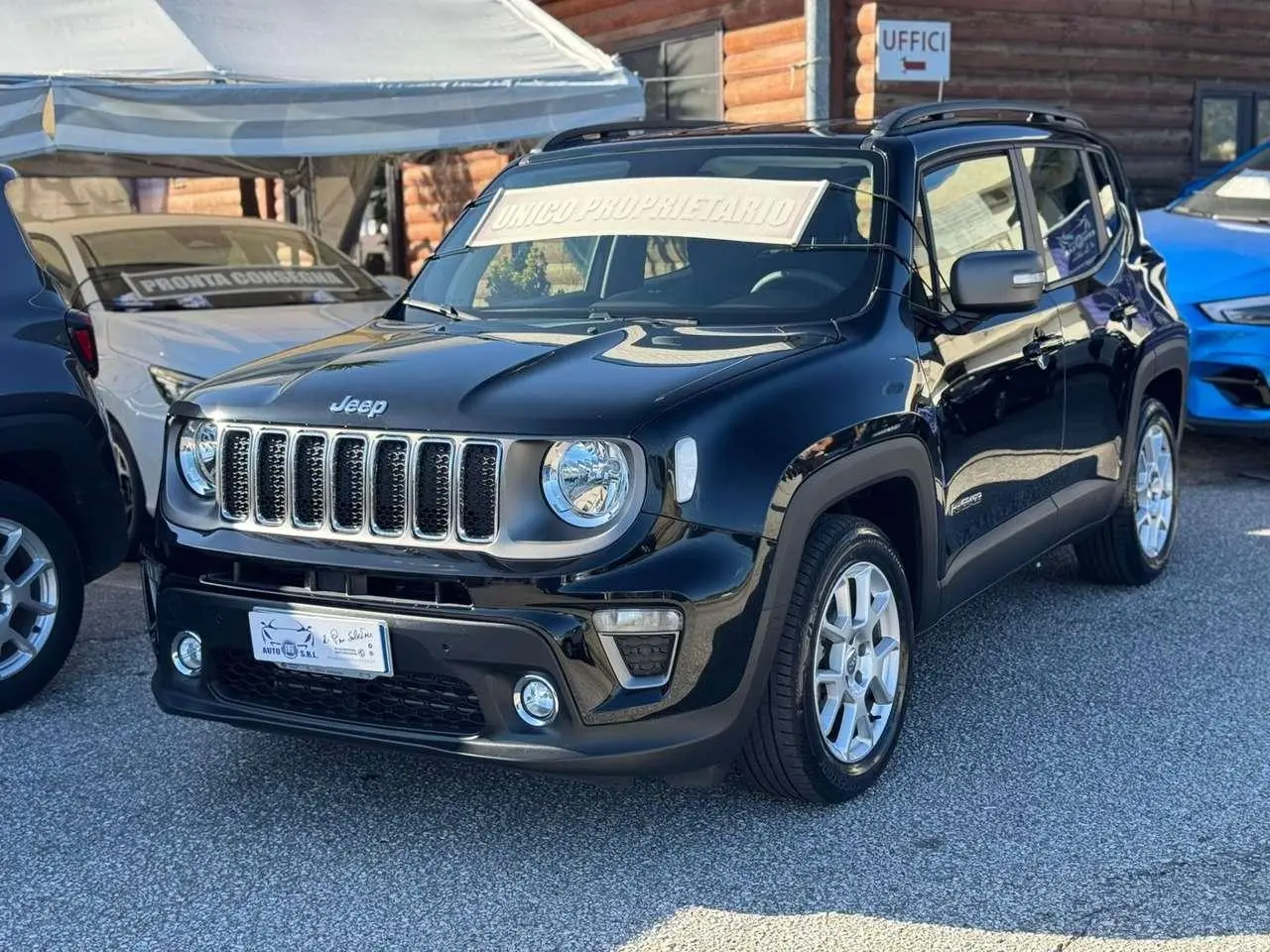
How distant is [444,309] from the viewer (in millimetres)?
4816

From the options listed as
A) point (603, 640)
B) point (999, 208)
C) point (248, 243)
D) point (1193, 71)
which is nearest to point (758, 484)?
point (603, 640)

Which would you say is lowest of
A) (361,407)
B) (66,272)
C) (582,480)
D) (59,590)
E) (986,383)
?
(59,590)

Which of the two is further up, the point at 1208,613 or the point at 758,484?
the point at 758,484

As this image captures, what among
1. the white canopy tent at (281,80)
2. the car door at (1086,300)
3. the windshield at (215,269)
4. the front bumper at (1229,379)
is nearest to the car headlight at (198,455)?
the car door at (1086,300)

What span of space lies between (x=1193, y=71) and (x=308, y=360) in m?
11.0

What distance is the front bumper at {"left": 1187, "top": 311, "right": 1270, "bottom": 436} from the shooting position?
777 centimetres

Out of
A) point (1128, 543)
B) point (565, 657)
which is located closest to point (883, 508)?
point (565, 657)

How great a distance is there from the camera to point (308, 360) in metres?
4.09

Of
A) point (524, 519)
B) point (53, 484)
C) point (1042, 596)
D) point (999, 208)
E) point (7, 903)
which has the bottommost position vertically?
point (1042, 596)

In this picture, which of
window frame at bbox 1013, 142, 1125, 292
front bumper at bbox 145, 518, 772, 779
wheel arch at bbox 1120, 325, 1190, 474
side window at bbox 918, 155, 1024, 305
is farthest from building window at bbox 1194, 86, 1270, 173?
front bumper at bbox 145, 518, 772, 779

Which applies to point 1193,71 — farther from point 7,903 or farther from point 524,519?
point 7,903

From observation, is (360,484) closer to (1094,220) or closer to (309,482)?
(309,482)

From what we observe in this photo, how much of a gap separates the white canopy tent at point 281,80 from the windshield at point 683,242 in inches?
116

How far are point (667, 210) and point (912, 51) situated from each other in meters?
5.91
